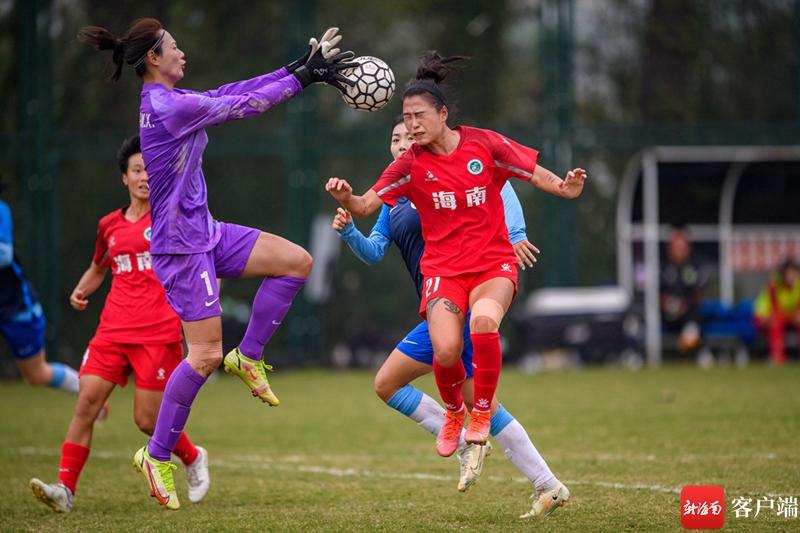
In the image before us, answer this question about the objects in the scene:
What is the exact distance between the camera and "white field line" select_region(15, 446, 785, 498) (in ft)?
21.4

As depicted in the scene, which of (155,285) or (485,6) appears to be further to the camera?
(485,6)

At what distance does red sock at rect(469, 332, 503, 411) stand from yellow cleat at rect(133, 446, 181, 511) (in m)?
1.58

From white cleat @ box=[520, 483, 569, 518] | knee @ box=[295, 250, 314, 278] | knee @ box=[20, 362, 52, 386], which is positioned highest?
knee @ box=[295, 250, 314, 278]

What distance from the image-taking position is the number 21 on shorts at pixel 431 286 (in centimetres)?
570

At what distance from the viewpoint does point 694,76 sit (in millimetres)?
16875

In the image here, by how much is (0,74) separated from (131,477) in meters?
10.4

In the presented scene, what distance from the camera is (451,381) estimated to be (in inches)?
226

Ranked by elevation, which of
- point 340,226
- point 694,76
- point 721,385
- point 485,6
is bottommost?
point 721,385

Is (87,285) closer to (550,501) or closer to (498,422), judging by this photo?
(498,422)

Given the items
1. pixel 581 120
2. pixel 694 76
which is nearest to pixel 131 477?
pixel 581 120

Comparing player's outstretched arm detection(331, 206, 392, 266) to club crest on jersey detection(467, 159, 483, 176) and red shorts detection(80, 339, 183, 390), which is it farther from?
red shorts detection(80, 339, 183, 390)

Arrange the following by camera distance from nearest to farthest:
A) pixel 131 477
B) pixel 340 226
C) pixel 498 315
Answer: pixel 498 315, pixel 340 226, pixel 131 477

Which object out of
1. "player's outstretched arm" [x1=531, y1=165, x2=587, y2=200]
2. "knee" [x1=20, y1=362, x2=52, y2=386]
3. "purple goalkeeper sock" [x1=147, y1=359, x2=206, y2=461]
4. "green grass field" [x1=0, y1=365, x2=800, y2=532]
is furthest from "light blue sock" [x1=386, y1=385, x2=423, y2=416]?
"knee" [x1=20, y1=362, x2=52, y2=386]

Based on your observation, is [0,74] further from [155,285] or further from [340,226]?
[340,226]
